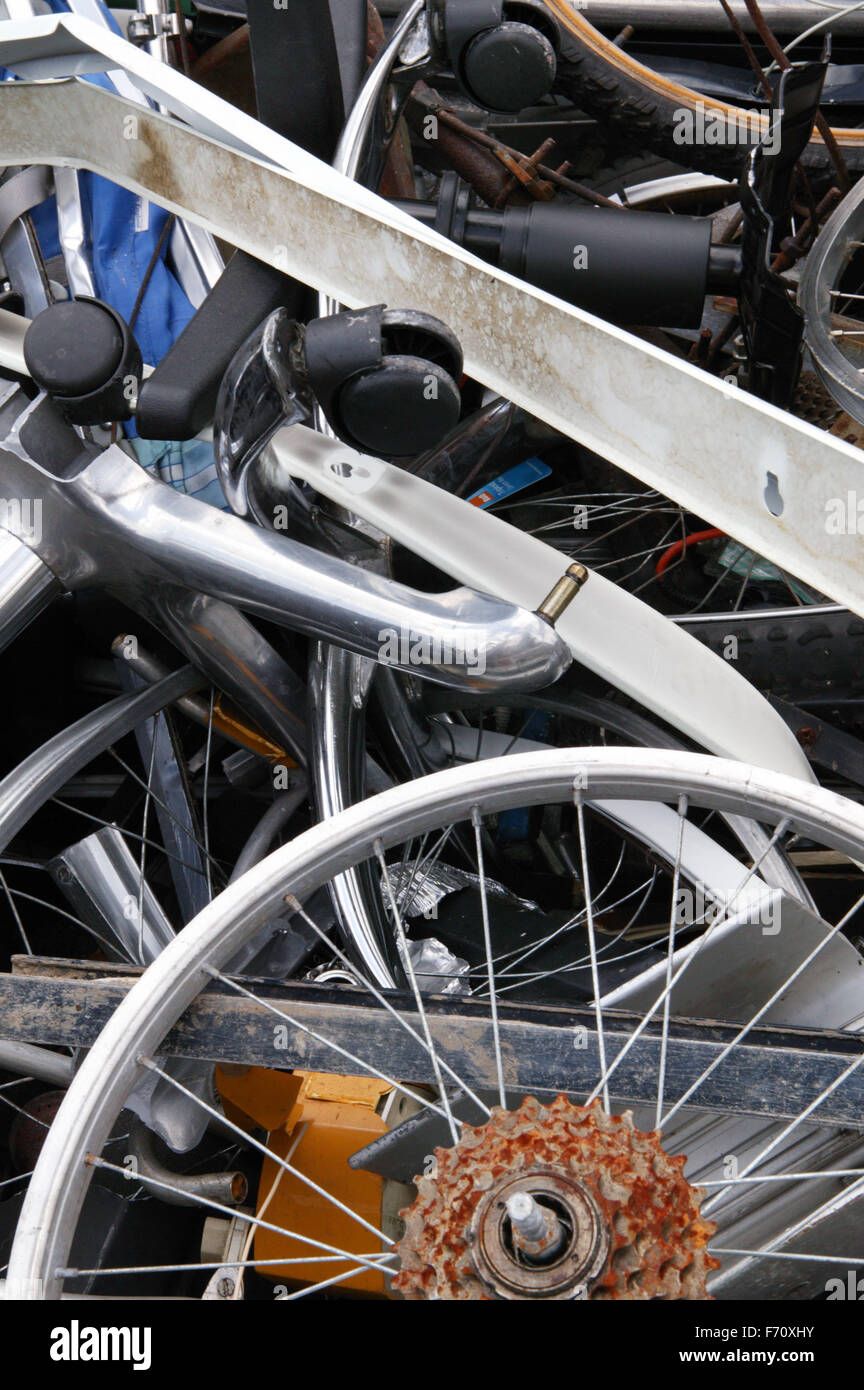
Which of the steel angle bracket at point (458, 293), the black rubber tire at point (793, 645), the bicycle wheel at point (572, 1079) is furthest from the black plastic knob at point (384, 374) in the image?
the black rubber tire at point (793, 645)

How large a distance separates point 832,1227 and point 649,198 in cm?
244

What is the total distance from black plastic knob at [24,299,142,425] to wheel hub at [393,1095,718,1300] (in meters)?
1.19

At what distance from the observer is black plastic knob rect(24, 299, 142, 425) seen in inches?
69.4

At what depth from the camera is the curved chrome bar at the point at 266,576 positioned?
1728 mm

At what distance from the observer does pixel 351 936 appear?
1980 mm

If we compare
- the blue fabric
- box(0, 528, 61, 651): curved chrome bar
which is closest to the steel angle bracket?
the blue fabric

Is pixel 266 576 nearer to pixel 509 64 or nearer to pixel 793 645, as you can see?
pixel 509 64

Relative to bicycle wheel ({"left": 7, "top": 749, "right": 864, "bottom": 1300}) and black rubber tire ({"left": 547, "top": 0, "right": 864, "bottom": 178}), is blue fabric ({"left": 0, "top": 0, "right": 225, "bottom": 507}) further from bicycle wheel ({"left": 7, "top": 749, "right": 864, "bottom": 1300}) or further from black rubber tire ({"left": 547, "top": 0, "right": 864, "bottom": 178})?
bicycle wheel ({"left": 7, "top": 749, "right": 864, "bottom": 1300})

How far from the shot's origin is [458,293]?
1846 millimetres

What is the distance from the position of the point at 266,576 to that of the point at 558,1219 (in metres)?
1.00

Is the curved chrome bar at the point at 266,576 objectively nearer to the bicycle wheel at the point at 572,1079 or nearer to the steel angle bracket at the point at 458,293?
the bicycle wheel at the point at 572,1079

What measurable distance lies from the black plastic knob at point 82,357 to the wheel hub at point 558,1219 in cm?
119

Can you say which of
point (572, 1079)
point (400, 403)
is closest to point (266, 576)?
point (400, 403)
